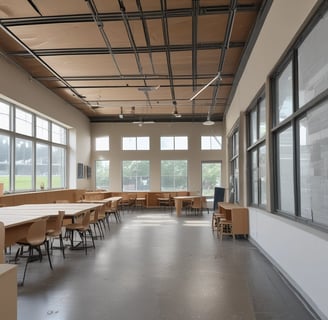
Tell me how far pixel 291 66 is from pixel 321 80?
3.32ft

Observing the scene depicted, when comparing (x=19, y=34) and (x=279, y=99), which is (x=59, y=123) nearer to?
(x=19, y=34)

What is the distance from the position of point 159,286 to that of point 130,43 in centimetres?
467

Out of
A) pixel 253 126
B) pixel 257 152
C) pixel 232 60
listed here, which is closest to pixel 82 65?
pixel 232 60

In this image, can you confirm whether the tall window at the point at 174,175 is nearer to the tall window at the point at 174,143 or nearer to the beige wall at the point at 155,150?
the beige wall at the point at 155,150

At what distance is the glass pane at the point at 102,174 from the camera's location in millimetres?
14445

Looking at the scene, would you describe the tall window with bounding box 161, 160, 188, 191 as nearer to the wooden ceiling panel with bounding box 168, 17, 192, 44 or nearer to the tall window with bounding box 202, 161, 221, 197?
the tall window with bounding box 202, 161, 221, 197

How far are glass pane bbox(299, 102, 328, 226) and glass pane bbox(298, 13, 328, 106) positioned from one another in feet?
0.75

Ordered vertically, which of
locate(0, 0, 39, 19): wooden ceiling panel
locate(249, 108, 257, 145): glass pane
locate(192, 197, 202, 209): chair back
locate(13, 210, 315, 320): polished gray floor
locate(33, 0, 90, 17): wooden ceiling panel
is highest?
locate(0, 0, 39, 19): wooden ceiling panel

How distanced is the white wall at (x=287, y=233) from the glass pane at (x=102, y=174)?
944 cm

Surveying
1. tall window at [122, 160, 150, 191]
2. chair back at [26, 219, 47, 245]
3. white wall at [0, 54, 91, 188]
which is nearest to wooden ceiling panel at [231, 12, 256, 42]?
chair back at [26, 219, 47, 245]

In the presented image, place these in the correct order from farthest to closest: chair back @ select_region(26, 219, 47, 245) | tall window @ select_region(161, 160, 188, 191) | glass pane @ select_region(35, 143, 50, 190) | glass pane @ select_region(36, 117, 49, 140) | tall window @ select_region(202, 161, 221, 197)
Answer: tall window @ select_region(161, 160, 188, 191), tall window @ select_region(202, 161, 221, 197), glass pane @ select_region(36, 117, 49, 140), glass pane @ select_region(35, 143, 50, 190), chair back @ select_region(26, 219, 47, 245)

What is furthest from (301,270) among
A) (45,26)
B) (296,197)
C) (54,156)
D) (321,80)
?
(54,156)

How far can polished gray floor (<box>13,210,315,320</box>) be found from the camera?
2958mm

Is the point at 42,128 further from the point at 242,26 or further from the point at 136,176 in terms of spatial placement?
the point at 242,26
